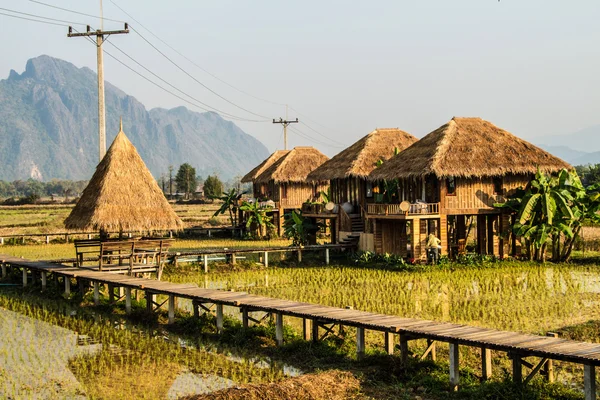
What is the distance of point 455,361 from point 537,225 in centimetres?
1811

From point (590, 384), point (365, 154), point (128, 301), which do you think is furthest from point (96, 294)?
point (365, 154)

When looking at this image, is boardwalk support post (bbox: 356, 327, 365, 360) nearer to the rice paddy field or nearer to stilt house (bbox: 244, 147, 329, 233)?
the rice paddy field

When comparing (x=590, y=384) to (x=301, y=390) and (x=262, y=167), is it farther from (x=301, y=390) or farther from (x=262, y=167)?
(x=262, y=167)

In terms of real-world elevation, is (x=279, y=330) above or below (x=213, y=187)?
below

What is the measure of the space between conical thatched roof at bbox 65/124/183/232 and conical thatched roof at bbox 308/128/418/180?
10.5 meters

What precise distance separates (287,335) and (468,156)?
53.7 ft

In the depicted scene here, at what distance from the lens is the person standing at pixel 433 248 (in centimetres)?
2803

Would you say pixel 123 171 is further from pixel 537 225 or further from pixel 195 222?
pixel 195 222

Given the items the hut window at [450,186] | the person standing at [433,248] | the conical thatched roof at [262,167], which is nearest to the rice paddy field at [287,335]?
the person standing at [433,248]

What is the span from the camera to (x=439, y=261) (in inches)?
1116

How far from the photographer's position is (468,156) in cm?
2988

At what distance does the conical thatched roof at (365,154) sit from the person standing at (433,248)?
5.69 meters

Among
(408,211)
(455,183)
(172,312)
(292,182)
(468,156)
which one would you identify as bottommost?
(172,312)

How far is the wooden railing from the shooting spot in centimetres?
2858
